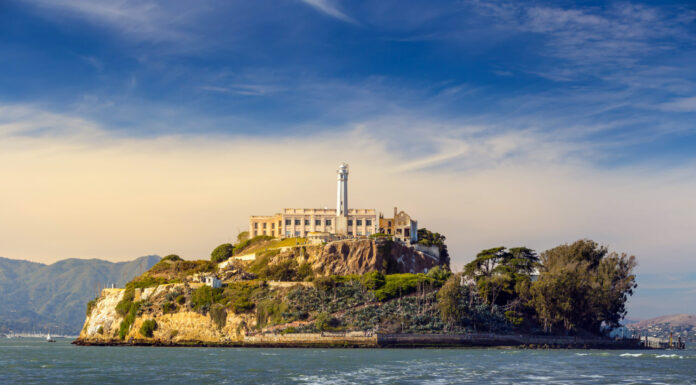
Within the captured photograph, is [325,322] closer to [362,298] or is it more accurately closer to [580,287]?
[362,298]

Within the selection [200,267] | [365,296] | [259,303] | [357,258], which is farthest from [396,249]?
[200,267]

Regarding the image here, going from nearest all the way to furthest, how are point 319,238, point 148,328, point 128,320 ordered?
point 148,328 → point 128,320 → point 319,238

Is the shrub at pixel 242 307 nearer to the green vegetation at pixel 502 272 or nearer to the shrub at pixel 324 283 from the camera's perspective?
the shrub at pixel 324 283

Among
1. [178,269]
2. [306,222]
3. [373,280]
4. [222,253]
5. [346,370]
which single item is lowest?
[346,370]

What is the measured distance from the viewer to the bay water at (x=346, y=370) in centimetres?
6397

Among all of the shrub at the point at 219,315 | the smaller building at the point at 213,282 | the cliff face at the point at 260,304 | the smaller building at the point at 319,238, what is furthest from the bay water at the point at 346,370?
the smaller building at the point at 319,238

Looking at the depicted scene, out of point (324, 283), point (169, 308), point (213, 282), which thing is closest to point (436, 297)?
point (324, 283)

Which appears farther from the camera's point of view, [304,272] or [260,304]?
[304,272]

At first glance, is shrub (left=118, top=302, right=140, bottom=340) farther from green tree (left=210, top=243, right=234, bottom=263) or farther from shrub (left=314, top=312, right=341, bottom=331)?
shrub (left=314, top=312, right=341, bottom=331)

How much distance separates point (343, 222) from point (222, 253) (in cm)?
2911

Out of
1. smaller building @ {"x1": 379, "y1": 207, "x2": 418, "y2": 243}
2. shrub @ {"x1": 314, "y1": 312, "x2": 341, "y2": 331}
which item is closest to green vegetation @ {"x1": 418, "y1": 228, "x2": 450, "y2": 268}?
smaller building @ {"x1": 379, "y1": 207, "x2": 418, "y2": 243}

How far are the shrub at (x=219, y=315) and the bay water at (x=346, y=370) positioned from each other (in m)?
35.2

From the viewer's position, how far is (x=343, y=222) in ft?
520

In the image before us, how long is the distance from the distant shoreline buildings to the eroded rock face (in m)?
8.58
